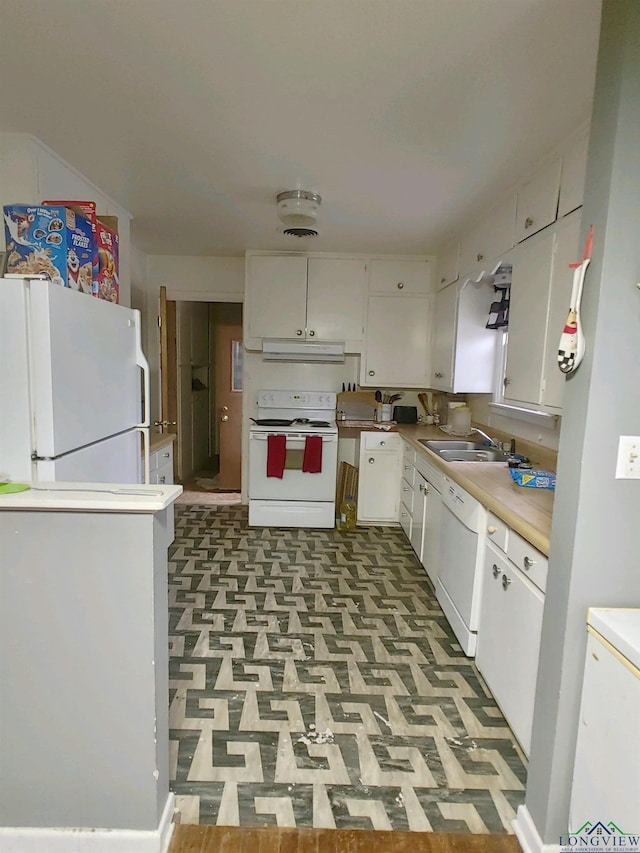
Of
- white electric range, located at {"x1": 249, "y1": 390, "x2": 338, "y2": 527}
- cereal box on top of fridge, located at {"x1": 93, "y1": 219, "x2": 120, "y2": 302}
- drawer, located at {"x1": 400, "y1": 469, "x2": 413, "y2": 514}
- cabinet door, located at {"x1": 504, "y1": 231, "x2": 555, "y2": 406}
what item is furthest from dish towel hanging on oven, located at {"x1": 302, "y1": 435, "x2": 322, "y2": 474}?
cereal box on top of fridge, located at {"x1": 93, "y1": 219, "x2": 120, "y2": 302}

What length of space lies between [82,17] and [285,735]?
245cm

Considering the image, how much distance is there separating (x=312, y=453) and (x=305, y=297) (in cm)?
A: 134

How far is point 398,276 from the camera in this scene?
409 cm

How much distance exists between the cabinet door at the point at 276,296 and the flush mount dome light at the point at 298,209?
1.03 meters

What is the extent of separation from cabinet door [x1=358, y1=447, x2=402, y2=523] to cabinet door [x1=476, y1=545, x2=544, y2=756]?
189 cm

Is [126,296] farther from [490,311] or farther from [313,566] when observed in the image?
[490,311]

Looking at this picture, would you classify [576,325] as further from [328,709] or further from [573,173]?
[328,709]

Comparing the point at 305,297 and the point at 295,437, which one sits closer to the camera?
the point at 295,437

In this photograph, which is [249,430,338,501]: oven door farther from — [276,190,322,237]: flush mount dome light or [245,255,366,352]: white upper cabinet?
[276,190,322,237]: flush mount dome light

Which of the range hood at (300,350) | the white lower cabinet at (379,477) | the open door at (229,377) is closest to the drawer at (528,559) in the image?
the white lower cabinet at (379,477)

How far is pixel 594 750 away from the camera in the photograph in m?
1.16

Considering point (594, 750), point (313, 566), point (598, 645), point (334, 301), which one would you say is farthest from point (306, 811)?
point (334, 301)

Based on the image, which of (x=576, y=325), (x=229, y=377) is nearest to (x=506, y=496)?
(x=576, y=325)

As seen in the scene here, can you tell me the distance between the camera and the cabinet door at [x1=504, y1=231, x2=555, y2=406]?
2.15 metres
